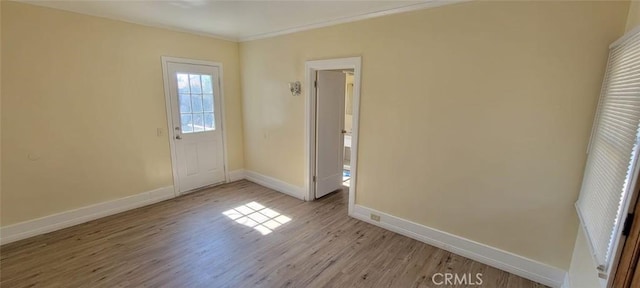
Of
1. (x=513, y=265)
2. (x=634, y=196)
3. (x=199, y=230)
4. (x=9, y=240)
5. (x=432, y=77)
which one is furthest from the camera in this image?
(x=199, y=230)

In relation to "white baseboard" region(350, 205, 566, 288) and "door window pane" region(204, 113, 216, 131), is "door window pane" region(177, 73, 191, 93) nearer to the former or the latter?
"door window pane" region(204, 113, 216, 131)

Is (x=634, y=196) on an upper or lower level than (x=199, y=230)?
upper

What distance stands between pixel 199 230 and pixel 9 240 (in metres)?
1.90

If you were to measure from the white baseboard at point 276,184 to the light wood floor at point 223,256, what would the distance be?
0.60 meters

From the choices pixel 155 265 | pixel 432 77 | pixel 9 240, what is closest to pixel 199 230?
pixel 155 265

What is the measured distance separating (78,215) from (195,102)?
2.05 m

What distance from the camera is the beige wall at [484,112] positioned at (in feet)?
6.81

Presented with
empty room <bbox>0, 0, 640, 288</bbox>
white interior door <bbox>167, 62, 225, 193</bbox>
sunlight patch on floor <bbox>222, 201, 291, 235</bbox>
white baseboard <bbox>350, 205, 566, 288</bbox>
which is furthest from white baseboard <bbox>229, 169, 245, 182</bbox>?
white baseboard <bbox>350, 205, 566, 288</bbox>

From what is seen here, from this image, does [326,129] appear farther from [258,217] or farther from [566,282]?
[566,282]

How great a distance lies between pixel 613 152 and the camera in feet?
5.02

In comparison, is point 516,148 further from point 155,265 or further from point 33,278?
point 33,278

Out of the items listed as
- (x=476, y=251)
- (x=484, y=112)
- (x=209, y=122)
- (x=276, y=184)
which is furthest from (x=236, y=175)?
(x=484, y=112)

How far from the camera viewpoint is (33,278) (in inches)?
91.8

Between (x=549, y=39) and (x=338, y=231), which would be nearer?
(x=549, y=39)
